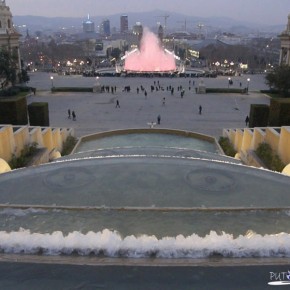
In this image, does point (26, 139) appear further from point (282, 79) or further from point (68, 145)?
point (282, 79)

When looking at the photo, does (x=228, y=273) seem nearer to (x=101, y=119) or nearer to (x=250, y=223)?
(x=250, y=223)

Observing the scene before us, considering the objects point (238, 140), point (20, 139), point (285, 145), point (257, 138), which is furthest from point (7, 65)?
point (285, 145)

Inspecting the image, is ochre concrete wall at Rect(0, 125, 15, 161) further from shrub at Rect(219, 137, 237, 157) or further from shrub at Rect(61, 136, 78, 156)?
shrub at Rect(219, 137, 237, 157)

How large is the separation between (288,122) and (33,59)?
4090 inches

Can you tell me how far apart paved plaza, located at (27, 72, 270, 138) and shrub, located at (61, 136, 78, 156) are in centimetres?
317

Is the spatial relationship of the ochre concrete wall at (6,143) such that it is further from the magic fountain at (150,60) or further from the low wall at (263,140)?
the magic fountain at (150,60)

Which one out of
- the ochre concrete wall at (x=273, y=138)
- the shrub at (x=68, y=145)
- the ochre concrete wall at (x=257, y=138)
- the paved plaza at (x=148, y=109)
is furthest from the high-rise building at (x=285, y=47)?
the ochre concrete wall at (x=273, y=138)

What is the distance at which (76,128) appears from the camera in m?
26.1

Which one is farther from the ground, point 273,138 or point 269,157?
point 273,138

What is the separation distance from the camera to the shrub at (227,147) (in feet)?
63.0

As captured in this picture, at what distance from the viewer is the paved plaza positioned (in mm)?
27000

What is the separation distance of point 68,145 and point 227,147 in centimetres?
830

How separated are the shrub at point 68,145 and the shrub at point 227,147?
26.0ft

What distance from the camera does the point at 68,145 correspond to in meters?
20.2
